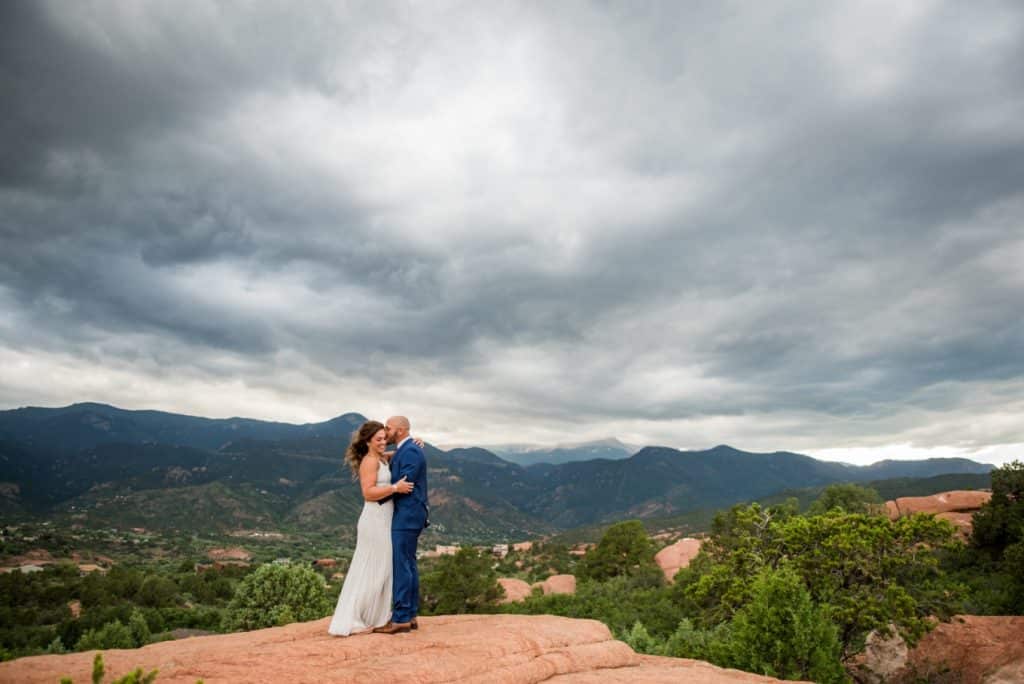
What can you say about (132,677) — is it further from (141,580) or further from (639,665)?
(141,580)

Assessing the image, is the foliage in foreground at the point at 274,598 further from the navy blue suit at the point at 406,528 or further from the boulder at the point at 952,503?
the boulder at the point at 952,503

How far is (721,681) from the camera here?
735 cm

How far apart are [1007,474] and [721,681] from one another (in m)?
46.5

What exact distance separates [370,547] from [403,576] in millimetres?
703

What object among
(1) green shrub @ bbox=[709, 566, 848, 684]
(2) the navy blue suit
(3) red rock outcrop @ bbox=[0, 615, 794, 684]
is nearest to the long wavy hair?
(2) the navy blue suit

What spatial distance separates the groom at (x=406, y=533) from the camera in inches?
336

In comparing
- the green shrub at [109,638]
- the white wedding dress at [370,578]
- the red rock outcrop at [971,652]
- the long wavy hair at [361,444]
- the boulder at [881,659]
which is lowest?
the green shrub at [109,638]

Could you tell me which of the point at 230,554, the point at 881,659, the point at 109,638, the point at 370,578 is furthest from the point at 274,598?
the point at 230,554

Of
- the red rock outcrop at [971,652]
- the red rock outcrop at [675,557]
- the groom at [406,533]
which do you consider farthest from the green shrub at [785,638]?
the red rock outcrop at [675,557]

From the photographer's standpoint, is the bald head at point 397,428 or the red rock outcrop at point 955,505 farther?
the red rock outcrop at point 955,505

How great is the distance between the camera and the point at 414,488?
880 centimetres

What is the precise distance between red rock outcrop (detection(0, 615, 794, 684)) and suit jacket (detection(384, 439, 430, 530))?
5.37 ft

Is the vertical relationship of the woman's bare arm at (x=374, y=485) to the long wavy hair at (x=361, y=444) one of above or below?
below

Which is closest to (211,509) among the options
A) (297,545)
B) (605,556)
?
(297,545)
